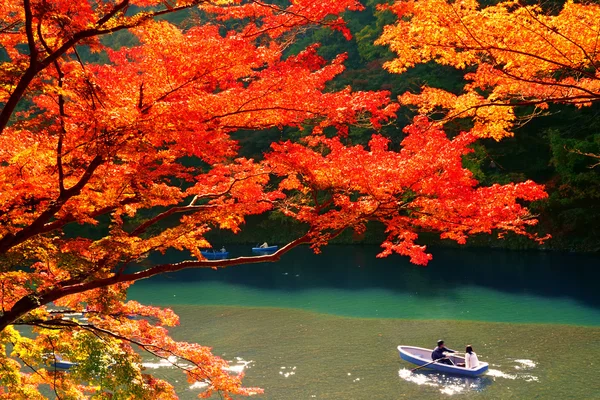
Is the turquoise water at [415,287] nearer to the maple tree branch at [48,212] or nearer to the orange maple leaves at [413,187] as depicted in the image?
the orange maple leaves at [413,187]

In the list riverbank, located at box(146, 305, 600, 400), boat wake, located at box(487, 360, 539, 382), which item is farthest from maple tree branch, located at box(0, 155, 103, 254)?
boat wake, located at box(487, 360, 539, 382)

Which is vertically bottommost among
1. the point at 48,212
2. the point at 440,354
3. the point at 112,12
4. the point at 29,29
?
the point at 440,354

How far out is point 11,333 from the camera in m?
5.51

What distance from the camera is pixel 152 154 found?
4137mm

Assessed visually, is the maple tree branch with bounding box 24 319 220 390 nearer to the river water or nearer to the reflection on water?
the river water

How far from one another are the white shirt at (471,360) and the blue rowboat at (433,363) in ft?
0.20

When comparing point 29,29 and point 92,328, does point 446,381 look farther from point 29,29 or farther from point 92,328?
point 29,29

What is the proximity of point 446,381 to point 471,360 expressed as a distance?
644 millimetres

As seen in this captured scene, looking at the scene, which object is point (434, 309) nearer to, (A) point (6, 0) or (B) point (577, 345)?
(B) point (577, 345)

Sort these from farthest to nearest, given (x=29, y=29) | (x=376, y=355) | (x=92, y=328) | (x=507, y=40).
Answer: (x=376, y=355), (x=92, y=328), (x=507, y=40), (x=29, y=29)

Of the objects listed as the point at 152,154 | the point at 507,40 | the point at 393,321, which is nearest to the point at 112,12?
the point at 152,154

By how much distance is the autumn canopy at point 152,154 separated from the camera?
11.9ft

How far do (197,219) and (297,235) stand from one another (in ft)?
68.7

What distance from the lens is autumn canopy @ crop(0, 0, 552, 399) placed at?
362 cm
